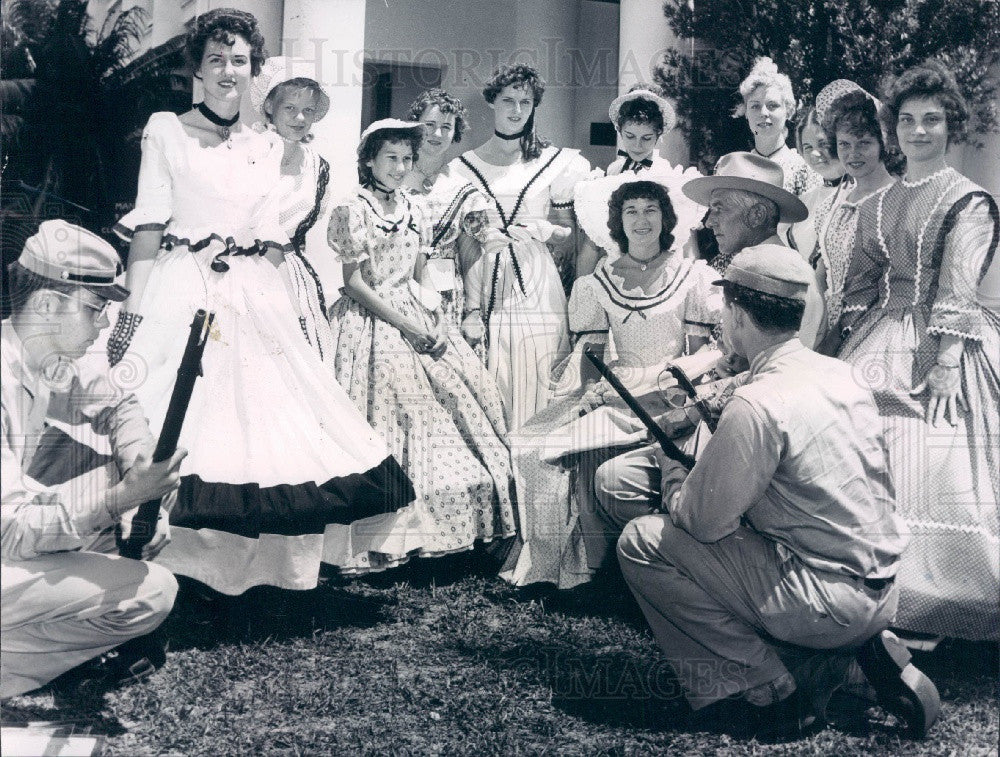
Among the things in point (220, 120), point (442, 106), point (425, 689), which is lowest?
point (425, 689)

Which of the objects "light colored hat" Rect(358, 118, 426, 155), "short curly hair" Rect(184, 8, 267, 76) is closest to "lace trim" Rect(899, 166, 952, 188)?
"light colored hat" Rect(358, 118, 426, 155)

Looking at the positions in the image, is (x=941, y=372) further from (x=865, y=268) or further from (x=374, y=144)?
(x=374, y=144)

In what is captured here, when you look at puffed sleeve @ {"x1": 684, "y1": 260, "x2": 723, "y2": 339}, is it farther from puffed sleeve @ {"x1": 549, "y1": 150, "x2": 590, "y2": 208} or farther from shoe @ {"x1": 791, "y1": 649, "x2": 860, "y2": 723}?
shoe @ {"x1": 791, "y1": 649, "x2": 860, "y2": 723}

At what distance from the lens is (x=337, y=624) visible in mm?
4324

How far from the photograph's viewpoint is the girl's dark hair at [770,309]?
12.1 ft

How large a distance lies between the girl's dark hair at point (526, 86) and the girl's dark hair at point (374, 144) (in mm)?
475

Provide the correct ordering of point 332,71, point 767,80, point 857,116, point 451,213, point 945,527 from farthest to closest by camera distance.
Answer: point 451,213 → point 767,80 → point 857,116 → point 332,71 → point 945,527

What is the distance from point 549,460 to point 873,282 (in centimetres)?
146

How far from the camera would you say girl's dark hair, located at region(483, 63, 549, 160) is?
4934 mm

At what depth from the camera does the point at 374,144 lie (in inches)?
185

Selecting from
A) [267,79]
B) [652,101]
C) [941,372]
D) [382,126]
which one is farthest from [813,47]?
[267,79]

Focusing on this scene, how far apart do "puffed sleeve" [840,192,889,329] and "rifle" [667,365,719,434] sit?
A: 68 centimetres

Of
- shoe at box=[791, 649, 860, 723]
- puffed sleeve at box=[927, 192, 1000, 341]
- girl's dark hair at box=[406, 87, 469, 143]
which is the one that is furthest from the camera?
girl's dark hair at box=[406, 87, 469, 143]

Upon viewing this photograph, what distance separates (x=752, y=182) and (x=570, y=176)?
937 mm
